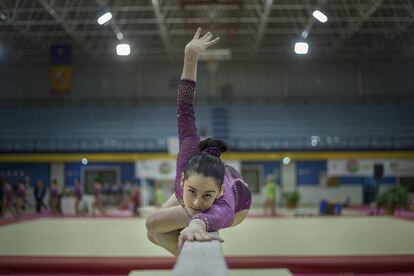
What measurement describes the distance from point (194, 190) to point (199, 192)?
0.9 inches

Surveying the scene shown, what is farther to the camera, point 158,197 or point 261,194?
point 261,194

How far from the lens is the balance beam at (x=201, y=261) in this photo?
1322 millimetres

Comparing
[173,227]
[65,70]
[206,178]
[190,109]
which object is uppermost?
[65,70]

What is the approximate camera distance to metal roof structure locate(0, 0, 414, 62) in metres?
18.5

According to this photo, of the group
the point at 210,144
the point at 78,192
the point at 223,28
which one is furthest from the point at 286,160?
the point at 210,144

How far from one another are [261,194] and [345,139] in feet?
15.9

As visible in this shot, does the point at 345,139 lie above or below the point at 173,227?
above

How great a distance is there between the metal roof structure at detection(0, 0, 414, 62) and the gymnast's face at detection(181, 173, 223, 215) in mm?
14820

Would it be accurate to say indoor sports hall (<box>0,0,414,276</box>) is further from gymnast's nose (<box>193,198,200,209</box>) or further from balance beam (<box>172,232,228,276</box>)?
balance beam (<box>172,232,228,276</box>)

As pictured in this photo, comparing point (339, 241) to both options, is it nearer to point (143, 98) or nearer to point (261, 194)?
point (261, 194)

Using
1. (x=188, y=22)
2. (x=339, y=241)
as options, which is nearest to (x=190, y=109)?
(x=339, y=241)

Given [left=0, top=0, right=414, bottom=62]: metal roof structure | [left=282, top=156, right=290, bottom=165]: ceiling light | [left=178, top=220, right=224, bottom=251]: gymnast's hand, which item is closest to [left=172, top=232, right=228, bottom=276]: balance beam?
[left=178, top=220, right=224, bottom=251]: gymnast's hand

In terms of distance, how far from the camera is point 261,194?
24.0 metres

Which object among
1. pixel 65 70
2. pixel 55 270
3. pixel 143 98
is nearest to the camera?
pixel 55 270
